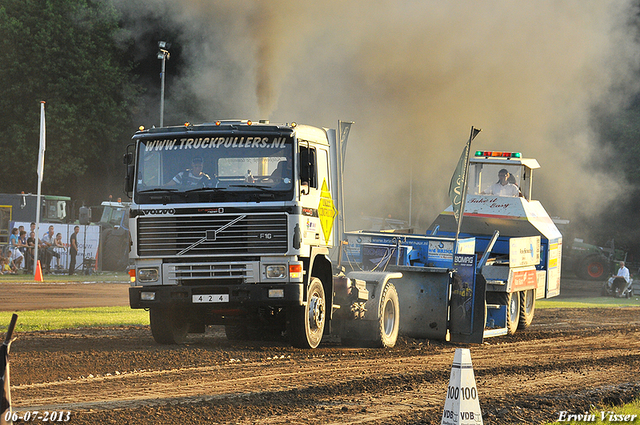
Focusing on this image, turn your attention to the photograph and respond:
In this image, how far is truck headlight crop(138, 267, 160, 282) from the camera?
10.1m

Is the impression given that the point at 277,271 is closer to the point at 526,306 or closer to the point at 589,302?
the point at 526,306

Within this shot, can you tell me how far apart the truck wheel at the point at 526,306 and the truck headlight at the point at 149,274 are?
798 centimetres

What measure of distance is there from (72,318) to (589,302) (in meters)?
18.2

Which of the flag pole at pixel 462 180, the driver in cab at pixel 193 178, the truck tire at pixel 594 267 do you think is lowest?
the truck tire at pixel 594 267

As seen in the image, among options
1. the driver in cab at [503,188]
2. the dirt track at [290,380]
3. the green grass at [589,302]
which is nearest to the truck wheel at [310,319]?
the dirt track at [290,380]

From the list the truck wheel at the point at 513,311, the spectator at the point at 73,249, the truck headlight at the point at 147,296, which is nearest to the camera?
the truck headlight at the point at 147,296

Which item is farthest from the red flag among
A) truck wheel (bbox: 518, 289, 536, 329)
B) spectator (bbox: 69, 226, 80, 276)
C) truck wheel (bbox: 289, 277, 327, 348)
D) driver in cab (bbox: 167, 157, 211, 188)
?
spectator (bbox: 69, 226, 80, 276)

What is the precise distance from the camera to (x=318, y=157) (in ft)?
35.5

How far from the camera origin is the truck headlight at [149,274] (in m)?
10.1

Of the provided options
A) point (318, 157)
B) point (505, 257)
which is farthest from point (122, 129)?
point (318, 157)

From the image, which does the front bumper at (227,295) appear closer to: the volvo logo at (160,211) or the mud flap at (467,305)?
the volvo logo at (160,211)

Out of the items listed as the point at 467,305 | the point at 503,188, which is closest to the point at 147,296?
the point at 467,305

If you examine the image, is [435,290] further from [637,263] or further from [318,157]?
[637,263]

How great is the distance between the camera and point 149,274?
33.3 ft
